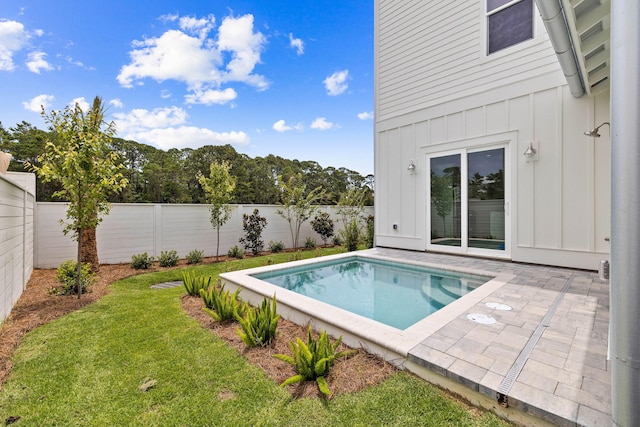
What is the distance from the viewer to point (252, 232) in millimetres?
10789

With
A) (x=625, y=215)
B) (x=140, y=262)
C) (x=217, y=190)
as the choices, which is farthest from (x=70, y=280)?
(x=625, y=215)

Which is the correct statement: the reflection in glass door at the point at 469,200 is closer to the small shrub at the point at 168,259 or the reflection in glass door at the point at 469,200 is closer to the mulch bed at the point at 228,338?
the mulch bed at the point at 228,338

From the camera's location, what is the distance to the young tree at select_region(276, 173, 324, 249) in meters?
11.9

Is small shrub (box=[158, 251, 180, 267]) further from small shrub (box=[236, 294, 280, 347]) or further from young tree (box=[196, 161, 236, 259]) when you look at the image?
small shrub (box=[236, 294, 280, 347])

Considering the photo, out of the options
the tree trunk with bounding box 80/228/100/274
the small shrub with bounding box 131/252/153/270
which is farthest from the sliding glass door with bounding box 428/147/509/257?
the tree trunk with bounding box 80/228/100/274

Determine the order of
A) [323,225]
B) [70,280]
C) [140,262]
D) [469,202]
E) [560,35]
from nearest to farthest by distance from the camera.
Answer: [560,35], [70,280], [469,202], [140,262], [323,225]

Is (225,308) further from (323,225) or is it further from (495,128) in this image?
(323,225)

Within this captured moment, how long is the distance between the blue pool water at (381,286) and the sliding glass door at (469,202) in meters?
1.66

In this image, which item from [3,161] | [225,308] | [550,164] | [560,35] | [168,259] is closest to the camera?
[560,35]

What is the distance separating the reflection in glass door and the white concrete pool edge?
1861mm

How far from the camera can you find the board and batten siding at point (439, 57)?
6134 mm

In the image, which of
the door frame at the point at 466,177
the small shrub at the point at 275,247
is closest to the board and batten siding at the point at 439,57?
the door frame at the point at 466,177

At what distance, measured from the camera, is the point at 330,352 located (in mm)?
2732

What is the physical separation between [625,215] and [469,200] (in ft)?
19.3
